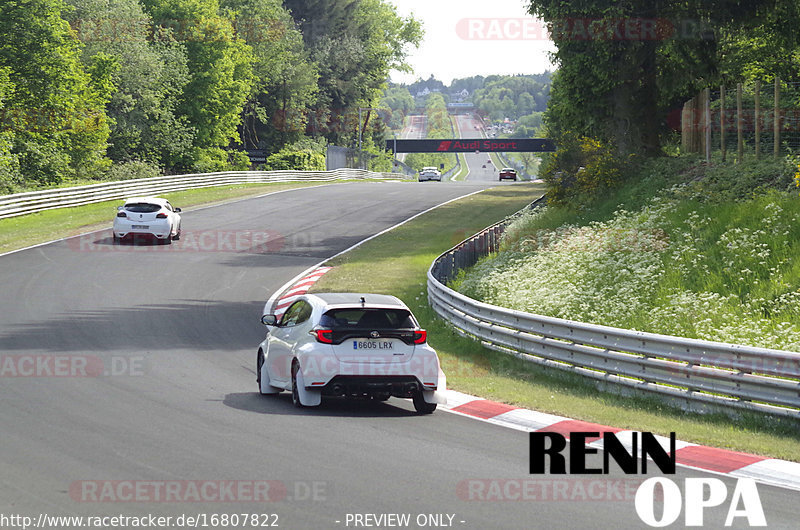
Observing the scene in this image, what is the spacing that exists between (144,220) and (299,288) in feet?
31.2

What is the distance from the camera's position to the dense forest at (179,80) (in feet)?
176

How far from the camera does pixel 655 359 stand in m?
13.1

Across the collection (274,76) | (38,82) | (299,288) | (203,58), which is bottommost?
(299,288)

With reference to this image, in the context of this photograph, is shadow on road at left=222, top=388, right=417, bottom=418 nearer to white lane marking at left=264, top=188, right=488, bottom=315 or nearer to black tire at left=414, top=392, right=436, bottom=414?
black tire at left=414, top=392, right=436, bottom=414

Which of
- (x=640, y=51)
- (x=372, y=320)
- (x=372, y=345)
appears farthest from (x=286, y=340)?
(x=640, y=51)

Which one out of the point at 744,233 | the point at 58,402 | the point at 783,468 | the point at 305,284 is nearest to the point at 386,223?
the point at 305,284

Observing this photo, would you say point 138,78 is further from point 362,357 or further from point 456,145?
point 456,145

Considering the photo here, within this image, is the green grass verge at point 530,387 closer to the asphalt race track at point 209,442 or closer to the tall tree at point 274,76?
the asphalt race track at point 209,442

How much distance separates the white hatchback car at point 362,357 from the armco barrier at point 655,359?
2.91 metres

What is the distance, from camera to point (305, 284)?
2538cm

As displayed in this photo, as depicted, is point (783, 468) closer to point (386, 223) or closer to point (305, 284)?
point (305, 284)

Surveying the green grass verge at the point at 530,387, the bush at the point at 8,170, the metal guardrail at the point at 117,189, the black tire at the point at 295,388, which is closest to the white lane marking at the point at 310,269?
the green grass verge at the point at 530,387

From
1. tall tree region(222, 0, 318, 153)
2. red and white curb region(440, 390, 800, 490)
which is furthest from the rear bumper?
tall tree region(222, 0, 318, 153)

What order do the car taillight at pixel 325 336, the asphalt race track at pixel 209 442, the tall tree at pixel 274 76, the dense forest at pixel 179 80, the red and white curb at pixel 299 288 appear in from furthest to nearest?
the tall tree at pixel 274 76 < the dense forest at pixel 179 80 < the red and white curb at pixel 299 288 < the car taillight at pixel 325 336 < the asphalt race track at pixel 209 442
